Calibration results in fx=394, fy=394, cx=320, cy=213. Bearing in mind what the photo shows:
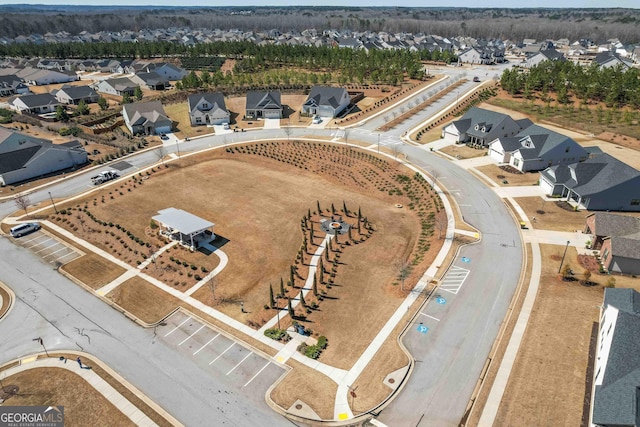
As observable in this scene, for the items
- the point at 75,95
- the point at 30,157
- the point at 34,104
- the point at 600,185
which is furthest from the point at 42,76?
the point at 600,185

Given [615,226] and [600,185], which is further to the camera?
[600,185]

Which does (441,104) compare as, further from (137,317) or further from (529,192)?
(137,317)

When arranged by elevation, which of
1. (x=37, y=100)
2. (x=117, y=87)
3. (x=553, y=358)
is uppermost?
(x=117, y=87)

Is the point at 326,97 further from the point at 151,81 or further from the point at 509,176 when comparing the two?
the point at 151,81

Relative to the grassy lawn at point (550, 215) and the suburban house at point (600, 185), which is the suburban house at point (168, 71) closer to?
the grassy lawn at point (550, 215)

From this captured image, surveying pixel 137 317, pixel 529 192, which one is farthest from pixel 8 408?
pixel 529 192

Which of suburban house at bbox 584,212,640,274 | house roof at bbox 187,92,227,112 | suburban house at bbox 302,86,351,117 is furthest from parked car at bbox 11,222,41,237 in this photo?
suburban house at bbox 584,212,640,274

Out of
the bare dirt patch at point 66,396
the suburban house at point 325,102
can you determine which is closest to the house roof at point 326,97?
the suburban house at point 325,102
